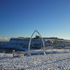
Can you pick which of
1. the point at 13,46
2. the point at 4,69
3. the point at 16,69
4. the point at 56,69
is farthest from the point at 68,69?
the point at 13,46

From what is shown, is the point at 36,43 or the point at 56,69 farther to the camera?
the point at 36,43

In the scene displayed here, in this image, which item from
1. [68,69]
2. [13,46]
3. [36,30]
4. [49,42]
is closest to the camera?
[68,69]

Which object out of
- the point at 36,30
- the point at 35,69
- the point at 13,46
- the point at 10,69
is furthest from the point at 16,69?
the point at 13,46

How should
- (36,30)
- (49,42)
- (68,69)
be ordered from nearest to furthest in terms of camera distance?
(68,69) < (36,30) < (49,42)

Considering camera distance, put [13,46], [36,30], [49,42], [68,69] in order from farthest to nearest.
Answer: [13,46]
[49,42]
[36,30]
[68,69]

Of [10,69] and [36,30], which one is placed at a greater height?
[36,30]

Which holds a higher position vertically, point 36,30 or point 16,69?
point 36,30

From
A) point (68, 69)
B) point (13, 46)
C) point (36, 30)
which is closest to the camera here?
point (68, 69)

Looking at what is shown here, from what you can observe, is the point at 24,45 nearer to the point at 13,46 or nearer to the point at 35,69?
the point at 13,46

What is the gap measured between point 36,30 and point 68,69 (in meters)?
13.0

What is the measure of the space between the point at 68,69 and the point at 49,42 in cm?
4604

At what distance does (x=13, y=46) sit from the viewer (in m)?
56.5

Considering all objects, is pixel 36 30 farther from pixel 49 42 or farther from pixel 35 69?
pixel 49 42

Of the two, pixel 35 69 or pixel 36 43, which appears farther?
pixel 36 43
